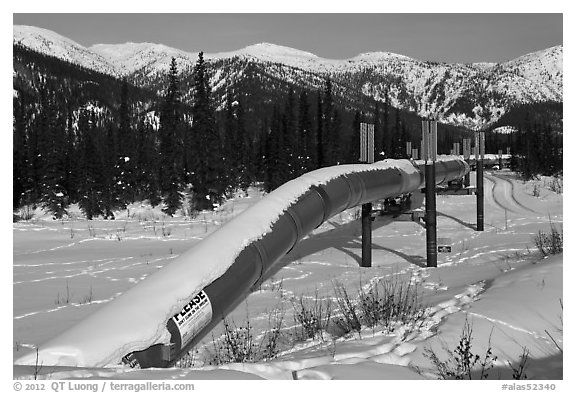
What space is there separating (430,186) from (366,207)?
118 cm

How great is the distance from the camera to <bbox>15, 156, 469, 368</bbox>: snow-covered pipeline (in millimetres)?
3311

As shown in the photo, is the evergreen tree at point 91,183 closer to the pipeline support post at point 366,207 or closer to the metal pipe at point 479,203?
the metal pipe at point 479,203

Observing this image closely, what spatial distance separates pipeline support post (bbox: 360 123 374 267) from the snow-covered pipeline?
2432 mm

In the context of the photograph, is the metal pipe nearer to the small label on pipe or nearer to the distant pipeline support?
the distant pipeline support

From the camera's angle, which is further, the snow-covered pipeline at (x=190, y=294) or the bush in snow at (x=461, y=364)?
the bush in snow at (x=461, y=364)

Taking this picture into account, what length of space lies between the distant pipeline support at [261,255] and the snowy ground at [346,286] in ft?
1.31

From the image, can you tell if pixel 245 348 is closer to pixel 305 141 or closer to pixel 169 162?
pixel 169 162

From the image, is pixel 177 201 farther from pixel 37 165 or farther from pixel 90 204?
pixel 37 165

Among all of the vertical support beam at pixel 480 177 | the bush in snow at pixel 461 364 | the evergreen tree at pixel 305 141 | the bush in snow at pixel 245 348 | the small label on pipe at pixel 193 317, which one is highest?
the evergreen tree at pixel 305 141

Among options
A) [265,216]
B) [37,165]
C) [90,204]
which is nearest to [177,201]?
[90,204]

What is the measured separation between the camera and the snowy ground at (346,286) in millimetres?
3561

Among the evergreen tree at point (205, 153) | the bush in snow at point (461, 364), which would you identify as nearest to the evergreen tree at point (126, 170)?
the evergreen tree at point (205, 153)

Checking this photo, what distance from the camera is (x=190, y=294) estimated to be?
155 inches
